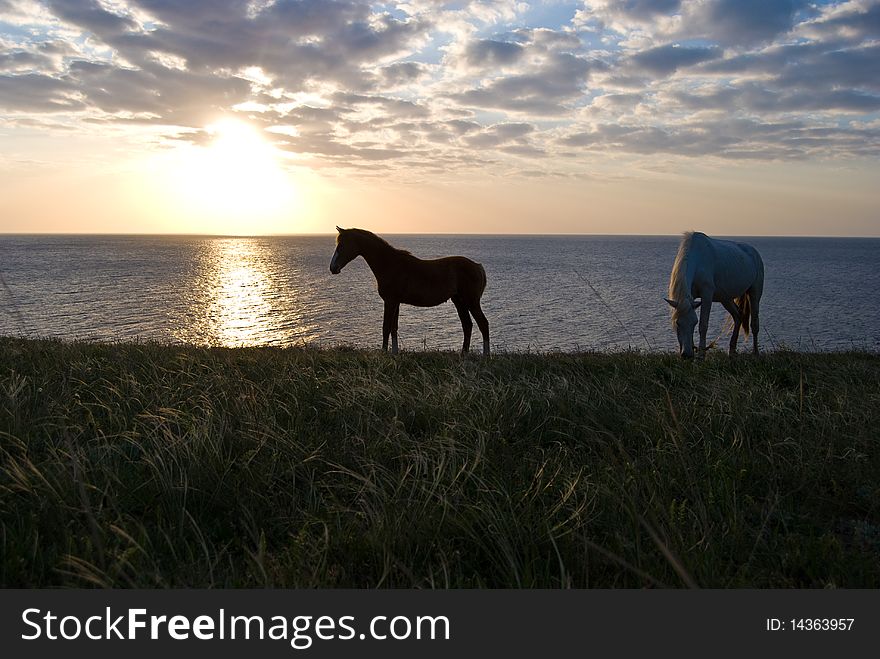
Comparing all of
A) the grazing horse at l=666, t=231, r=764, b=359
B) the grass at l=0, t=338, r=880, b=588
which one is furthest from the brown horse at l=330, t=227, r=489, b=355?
the grass at l=0, t=338, r=880, b=588

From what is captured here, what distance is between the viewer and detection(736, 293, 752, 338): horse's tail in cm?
1380

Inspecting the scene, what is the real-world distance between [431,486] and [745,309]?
1270cm

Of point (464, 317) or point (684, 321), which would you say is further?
point (464, 317)

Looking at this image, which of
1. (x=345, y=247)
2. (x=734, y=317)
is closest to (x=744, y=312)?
(x=734, y=317)

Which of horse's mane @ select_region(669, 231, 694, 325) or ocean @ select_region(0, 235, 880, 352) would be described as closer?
horse's mane @ select_region(669, 231, 694, 325)

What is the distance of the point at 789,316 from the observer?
3434 centimetres

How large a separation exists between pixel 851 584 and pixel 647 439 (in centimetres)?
198

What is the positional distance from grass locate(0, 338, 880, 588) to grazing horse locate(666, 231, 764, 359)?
11.8ft

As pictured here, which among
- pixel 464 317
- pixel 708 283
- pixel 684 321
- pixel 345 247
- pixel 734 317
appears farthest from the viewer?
pixel 734 317

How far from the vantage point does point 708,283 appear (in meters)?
11.2

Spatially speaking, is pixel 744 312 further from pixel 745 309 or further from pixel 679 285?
pixel 679 285

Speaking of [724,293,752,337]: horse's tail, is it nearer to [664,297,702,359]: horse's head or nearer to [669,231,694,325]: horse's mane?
[669,231,694,325]: horse's mane

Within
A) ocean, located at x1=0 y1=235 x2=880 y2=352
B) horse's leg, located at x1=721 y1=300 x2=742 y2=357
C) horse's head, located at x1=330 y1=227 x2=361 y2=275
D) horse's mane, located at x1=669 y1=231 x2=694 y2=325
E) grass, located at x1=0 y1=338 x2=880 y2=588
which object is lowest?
ocean, located at x1=0 y1=235 x2=880 y2=352

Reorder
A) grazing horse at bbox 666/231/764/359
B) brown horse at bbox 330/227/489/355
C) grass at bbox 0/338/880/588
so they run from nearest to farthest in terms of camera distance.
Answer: grass at bbox 0/338/880/588
grazing horse at bbox 666/231/764/359
brown horse at bbox 330/227/489/355
